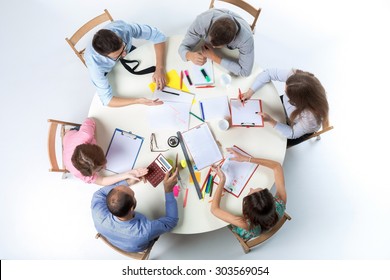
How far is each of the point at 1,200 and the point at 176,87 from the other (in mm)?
1912

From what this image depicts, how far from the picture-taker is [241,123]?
1.89 metres

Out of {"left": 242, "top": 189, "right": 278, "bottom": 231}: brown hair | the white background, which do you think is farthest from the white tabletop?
the white background

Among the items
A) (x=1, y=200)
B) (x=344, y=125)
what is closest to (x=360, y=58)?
(x=344, y=125)

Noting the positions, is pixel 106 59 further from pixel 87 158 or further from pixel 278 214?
pixel 278 214

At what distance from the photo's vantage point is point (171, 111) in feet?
6.29

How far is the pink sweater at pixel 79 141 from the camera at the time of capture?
1.81 metres

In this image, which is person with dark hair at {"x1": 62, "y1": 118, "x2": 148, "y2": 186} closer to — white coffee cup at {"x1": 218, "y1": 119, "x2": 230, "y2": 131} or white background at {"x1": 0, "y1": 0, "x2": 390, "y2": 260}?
white coffee cup at {"x1": 218, "y1": 119, "x2": 230, "y2": 131}

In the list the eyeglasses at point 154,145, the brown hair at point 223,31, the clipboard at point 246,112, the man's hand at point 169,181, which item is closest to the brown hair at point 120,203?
the man's hand at point 169,181

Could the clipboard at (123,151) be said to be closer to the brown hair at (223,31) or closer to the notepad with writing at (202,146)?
the notepad with writing at (202,146)

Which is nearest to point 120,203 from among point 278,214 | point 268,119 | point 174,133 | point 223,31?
point 174,133

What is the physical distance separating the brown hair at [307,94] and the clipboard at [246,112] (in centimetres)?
25

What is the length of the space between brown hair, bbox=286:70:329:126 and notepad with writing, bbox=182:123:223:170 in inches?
21.7

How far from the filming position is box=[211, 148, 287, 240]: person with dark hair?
5.21ft

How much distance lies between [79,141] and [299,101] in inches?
53.9
